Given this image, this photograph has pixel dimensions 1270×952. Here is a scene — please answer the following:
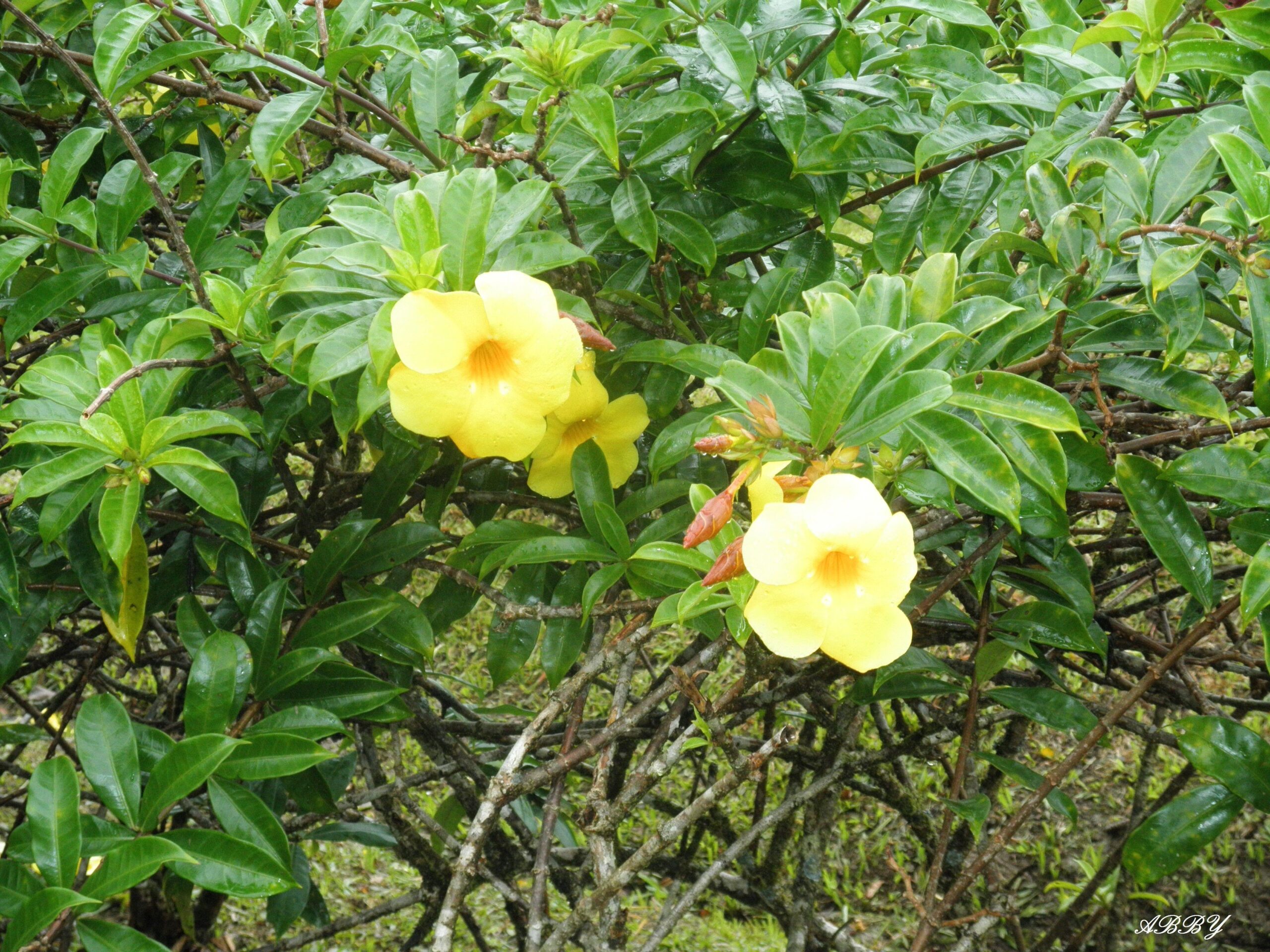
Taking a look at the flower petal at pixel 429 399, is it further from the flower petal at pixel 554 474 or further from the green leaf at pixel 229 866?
the green leaf at pixel 229 866

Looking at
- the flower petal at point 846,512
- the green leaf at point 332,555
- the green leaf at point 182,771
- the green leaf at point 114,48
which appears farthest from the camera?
the green leaf at point 332,555

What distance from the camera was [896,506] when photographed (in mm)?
1363

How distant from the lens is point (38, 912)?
1081 mm

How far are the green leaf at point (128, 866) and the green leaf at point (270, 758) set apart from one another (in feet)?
0.52

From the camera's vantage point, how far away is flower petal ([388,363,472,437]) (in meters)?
1.03

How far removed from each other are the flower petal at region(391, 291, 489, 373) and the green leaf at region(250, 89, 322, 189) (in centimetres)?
42

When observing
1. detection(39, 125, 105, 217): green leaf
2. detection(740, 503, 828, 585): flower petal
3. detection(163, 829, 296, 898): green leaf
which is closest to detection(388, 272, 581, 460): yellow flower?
detection(740, 503, 828, 585): flower petal

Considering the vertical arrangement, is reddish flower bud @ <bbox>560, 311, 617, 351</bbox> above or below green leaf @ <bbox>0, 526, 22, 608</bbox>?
above

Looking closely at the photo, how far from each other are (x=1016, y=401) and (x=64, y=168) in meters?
1.33

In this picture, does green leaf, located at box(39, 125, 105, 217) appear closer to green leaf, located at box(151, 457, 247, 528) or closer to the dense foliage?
the dense foliage

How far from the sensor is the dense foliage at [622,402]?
105cm

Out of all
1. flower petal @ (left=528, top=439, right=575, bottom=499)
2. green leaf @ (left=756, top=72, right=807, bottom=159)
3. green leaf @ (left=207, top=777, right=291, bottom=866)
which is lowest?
green leaf @ (left=207, top=777, right=291, bottom=866)

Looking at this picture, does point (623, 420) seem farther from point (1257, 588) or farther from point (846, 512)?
point (1257, 588)
